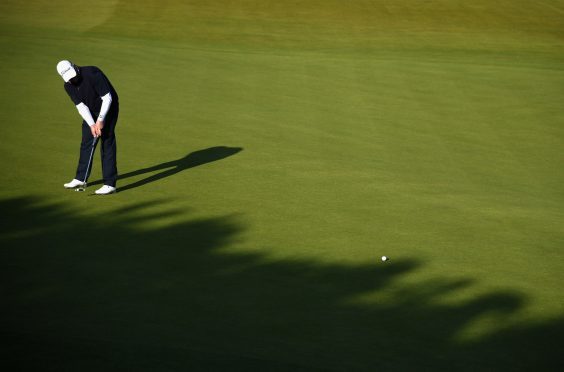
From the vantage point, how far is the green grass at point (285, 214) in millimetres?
7109

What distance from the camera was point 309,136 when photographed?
14.8 metres

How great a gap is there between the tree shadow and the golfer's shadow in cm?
219

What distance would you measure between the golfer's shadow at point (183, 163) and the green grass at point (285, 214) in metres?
0.05

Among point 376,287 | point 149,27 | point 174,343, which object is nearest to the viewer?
point 174,343

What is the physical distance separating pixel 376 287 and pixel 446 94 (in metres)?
11.3

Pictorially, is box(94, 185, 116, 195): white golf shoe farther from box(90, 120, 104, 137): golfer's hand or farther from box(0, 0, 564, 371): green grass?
box(90, 120, 104, 137): golfer's hand

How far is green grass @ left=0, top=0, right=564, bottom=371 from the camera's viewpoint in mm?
7109

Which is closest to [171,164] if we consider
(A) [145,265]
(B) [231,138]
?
(B) [231,138]

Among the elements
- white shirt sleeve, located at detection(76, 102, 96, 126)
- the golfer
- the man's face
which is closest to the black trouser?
the golfer

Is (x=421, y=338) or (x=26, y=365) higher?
(x=26, y=365)

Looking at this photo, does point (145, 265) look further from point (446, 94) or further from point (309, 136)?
point (446, 94)

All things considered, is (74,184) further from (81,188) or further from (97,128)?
(97,128)

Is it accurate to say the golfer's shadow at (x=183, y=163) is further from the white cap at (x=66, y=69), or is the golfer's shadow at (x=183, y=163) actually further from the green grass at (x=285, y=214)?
the white cap at (x=66, y=69)

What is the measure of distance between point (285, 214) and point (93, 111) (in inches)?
115
